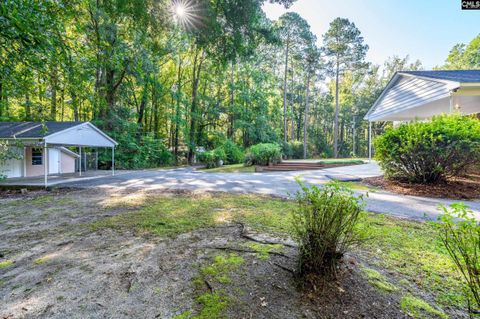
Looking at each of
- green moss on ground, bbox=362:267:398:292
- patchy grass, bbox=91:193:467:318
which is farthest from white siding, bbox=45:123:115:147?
green moss on ground, bbox=362:267:398:292

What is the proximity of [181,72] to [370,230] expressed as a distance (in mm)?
24656

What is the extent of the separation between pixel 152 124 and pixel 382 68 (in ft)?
113

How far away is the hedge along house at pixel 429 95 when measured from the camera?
24.7 feet

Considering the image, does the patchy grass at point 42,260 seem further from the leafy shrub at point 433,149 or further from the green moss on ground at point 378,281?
the leafy shrub at point 433,149

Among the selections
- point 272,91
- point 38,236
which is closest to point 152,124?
point 272,91

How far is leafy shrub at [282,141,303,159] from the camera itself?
2341 cm

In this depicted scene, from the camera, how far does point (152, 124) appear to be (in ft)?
82.6

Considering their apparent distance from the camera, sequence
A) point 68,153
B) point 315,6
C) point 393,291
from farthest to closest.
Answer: point 68,153, point 315,6, point 393,291

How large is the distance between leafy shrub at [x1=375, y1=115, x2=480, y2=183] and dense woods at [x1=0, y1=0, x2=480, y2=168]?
489cm

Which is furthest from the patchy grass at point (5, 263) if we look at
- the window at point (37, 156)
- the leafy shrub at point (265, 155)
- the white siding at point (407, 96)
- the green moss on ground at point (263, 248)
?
the window at point (37, 156)

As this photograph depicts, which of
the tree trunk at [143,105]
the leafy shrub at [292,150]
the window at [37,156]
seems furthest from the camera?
the leafy shrub at [292,150]

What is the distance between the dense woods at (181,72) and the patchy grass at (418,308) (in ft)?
17.2

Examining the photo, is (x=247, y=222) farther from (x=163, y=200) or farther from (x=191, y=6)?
(x=191, y=6)

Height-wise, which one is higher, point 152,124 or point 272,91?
point 272,91
